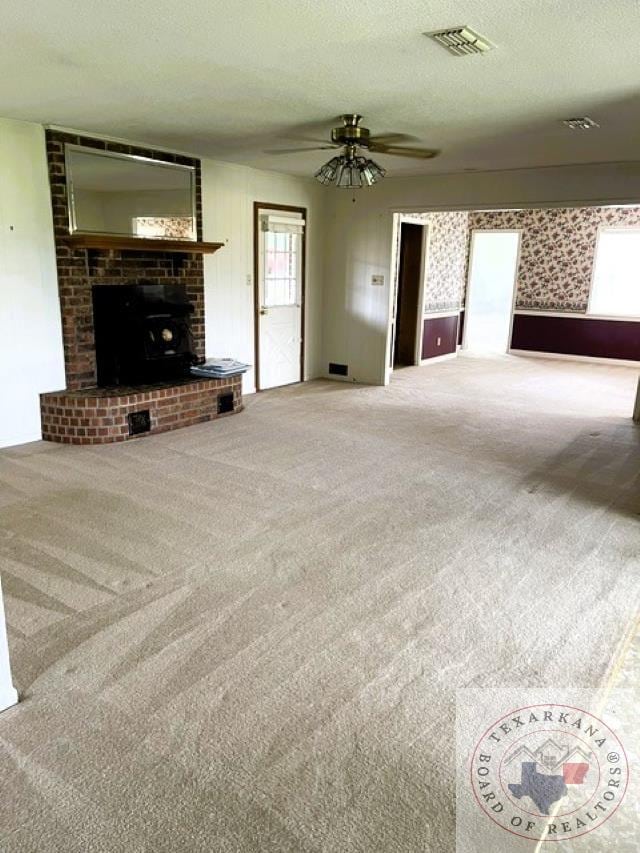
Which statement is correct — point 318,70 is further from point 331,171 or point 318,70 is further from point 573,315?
point 573,315

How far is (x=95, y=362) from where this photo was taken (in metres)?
5.28

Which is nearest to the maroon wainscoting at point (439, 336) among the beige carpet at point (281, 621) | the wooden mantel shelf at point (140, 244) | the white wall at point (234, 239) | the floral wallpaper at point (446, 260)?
the floral wallpaper at point (446, 260)

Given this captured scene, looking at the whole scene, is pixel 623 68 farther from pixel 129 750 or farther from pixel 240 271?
pixel 240 271

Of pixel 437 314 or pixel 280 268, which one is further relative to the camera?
pixel 437 314

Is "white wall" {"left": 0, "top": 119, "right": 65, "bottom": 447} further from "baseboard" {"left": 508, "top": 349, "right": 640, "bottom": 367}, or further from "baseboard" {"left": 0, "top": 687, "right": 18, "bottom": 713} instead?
"baseboard" {"left": 508, "top": 349, "right": 640, "bottom": 367}

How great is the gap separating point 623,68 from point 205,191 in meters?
4.00

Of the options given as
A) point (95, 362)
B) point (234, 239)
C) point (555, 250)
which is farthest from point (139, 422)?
point (555, 250)

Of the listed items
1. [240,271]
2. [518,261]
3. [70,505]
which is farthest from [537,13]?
[518,261]

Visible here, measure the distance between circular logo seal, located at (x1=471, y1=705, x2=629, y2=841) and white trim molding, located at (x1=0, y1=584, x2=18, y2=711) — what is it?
4.76ft

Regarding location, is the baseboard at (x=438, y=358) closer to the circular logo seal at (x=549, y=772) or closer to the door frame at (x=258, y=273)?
the door frame at (x=258, y=273)

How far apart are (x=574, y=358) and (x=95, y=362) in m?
7.60

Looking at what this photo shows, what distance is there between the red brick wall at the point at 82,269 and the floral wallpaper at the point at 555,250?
20.2 ft

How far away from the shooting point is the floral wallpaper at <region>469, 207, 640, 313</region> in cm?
956

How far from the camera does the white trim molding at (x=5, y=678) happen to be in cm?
191
